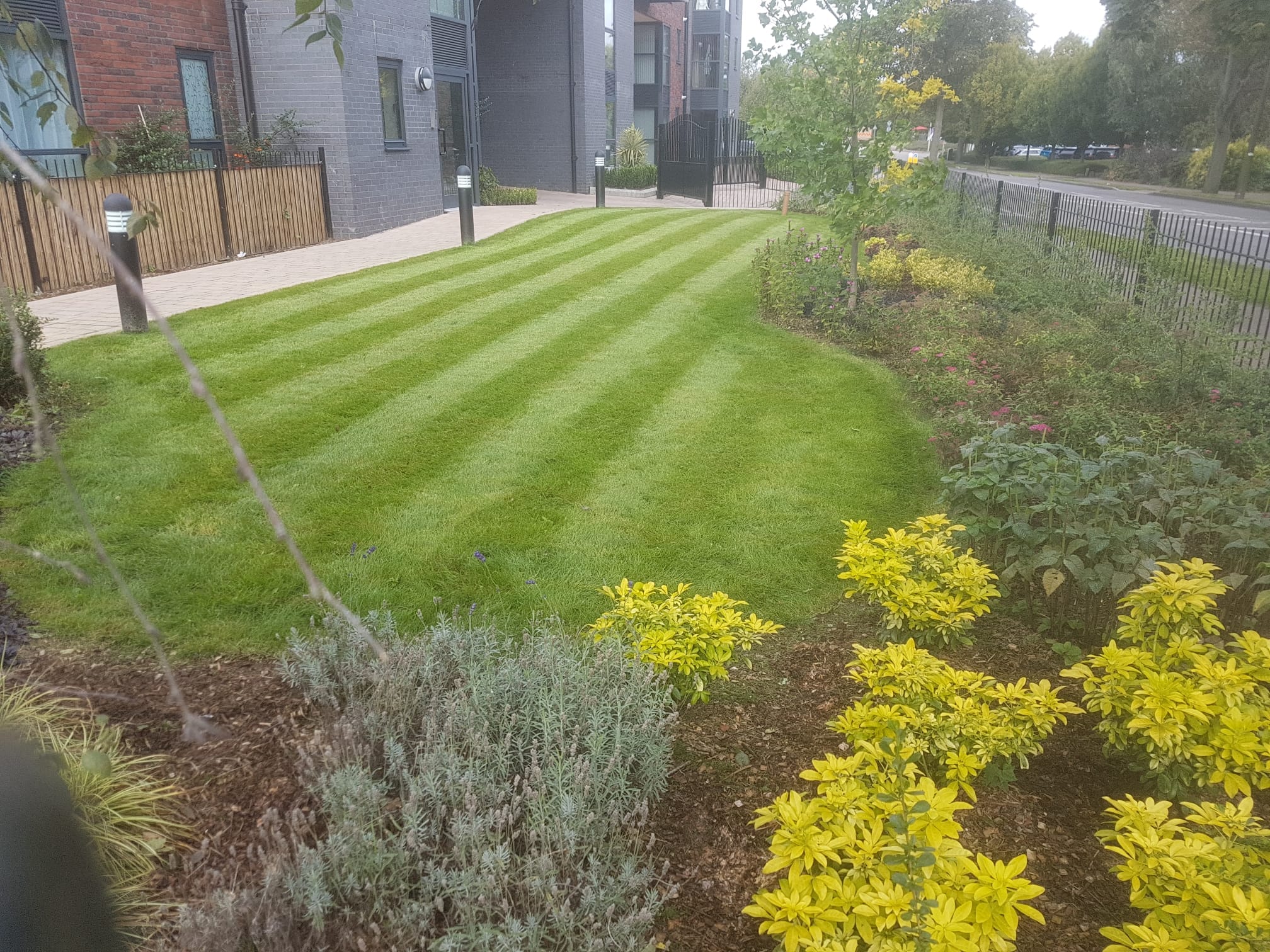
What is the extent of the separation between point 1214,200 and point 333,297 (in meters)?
33.8

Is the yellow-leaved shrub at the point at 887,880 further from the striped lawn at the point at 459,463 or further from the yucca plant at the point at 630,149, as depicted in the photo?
the yucca plant at the point at 630,149

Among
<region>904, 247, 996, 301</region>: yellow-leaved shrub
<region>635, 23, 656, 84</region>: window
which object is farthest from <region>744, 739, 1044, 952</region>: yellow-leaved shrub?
<region>635, 23, 656, 84</region>: window

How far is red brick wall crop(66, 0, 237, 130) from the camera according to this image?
13.3 m

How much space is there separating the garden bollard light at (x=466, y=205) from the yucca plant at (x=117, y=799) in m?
13.0

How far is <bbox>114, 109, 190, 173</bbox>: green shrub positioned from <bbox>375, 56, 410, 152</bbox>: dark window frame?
425 cm

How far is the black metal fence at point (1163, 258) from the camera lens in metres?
9.19

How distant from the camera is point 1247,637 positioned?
3.30 m

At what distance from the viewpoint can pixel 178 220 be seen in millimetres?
13039

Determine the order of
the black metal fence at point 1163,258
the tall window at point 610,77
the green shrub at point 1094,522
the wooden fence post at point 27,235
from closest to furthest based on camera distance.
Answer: the green shrub at point 1094,522 → the black metal fence at point 1163,258 → the wooden fence post at point 27,235 → the tall window at point 610,77

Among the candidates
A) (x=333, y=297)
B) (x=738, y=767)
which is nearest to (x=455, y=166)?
(x=333, y=297)

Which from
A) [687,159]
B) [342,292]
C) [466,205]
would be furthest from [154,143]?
[687,159]

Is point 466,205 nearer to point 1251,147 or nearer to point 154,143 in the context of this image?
point 154,143

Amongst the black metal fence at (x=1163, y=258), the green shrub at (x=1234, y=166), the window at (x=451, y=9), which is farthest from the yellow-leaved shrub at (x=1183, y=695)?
the green shrub at (x=1234, y=166)

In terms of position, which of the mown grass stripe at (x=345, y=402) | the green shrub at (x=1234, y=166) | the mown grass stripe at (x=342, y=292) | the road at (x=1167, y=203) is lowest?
the mown grass stripe at (x=345, y=402)
